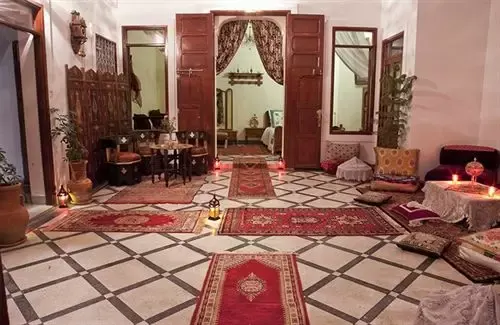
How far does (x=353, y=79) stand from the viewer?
9375mm

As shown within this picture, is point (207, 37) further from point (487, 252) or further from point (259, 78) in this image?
point (487, 252)

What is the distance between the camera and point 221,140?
11.2m

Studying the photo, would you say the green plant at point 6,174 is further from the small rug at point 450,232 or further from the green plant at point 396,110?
the green plant at point 396,110

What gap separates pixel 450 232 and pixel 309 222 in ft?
4.79

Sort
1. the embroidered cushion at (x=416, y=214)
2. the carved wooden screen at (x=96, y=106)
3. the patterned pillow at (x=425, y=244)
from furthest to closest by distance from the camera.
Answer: the carved wooden screen at (x=96, y=106)
the embroidered cushion at (x=416, y=214)
the patterned pillow at (x=425, y=244)

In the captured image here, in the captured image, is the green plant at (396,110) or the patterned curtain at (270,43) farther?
the patterned curtain at (270,43)

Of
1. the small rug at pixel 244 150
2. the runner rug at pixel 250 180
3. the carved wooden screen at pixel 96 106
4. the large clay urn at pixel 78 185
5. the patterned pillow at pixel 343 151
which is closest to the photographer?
the large clay urn at pixel 78 185

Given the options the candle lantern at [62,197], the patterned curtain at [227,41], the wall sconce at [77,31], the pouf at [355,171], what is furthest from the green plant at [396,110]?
the candle lantern at [62,197]

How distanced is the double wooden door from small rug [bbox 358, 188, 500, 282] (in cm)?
199

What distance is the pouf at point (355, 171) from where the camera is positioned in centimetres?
688

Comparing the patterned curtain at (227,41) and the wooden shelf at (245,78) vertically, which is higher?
the patterned curtain at (227,41)

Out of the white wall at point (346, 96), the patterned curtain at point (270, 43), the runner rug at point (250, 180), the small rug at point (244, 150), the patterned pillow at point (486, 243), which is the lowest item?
the runner rug at point (250, 180)

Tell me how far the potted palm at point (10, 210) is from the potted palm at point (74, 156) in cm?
137

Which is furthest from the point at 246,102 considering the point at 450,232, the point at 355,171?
the point at 450,232
